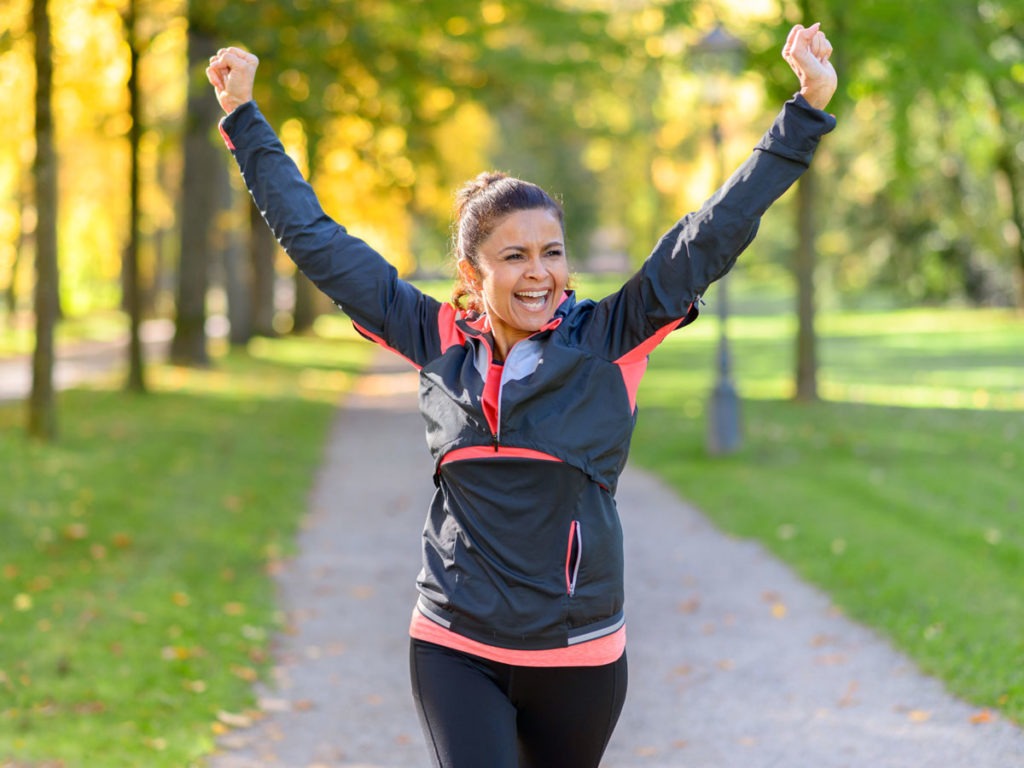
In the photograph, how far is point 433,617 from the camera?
300cm

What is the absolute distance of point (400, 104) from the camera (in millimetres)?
18719

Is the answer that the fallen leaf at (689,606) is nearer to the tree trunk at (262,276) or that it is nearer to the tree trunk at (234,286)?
the tree trunk at (234,286)

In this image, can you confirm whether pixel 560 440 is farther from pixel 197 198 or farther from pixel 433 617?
pixel 197 198

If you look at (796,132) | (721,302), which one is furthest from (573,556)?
(721,302)

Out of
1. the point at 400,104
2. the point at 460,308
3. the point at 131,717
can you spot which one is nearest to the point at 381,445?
the point at 400,104

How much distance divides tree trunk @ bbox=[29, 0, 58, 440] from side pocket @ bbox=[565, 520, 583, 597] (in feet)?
33.9

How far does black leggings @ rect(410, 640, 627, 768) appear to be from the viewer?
2863 millimetres

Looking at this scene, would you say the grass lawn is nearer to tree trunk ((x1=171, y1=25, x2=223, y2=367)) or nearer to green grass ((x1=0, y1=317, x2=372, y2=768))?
green grass ((x1=0, y1=317, x2=372, y2=768))

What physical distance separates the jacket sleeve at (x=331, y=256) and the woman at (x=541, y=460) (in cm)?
11

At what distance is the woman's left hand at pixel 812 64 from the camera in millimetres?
2832

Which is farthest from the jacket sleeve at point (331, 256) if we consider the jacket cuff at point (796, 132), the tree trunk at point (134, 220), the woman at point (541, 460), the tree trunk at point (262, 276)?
the tree trunk at point (262, 276)

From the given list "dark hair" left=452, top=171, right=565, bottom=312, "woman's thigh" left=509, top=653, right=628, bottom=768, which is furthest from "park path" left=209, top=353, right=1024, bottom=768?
"dark hair" left=452, top=171, right=565, bottom=312

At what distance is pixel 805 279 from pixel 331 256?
1393 cm

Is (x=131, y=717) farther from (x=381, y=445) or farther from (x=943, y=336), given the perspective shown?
(x=943, y=336)
